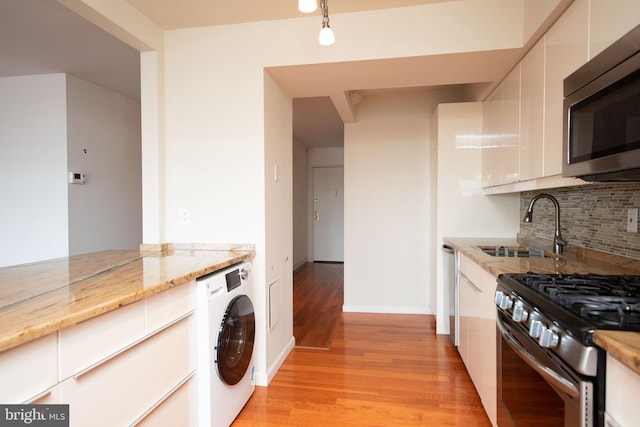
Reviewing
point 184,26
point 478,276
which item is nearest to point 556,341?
point 478,276

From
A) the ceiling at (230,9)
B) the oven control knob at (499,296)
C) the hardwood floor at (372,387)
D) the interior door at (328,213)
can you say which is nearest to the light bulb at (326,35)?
the ceiling at (230,9)

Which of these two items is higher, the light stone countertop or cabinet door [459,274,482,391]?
the light stone countertop

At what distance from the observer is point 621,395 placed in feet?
2.49

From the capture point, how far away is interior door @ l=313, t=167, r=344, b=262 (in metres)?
6.85

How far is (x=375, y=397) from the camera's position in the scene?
2.01 m

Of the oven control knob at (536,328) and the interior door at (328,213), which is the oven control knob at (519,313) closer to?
the oven control knob at (536,328)

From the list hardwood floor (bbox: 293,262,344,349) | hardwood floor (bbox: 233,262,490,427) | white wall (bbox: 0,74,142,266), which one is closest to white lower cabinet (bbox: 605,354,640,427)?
hardwood floor (bbox: 233,262,490,427)

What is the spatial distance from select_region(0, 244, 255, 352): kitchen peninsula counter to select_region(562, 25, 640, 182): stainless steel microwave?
1.61 m

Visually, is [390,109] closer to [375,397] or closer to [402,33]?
[402,33]

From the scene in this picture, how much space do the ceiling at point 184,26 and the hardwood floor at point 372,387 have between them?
6.94ft

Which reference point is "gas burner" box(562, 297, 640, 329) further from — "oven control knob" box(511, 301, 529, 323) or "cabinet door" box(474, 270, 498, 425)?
"cabinet door" box(474, 270, 498, 425)

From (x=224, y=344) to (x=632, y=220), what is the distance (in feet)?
6.79

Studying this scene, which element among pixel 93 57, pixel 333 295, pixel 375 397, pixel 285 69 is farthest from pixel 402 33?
pixel 333 295

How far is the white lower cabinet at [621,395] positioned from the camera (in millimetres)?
714
